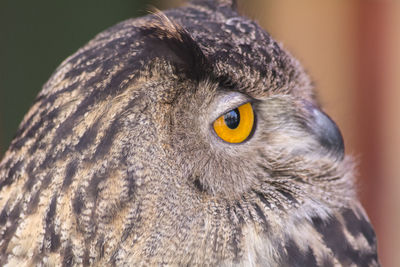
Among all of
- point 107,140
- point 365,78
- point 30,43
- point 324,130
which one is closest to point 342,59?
Result: point 365,78

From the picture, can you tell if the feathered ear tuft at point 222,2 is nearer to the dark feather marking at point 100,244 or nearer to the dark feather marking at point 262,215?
the dark feather marking at point 262,215

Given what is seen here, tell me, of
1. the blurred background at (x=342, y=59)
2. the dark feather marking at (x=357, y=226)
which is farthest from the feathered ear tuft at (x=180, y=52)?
the blurred background at (x=342, y=59)

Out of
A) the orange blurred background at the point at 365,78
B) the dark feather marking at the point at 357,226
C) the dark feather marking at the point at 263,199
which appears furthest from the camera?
the orange blurred background at the point at 365,78

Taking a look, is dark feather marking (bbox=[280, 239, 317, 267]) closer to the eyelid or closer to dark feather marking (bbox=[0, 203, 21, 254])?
the eyelid

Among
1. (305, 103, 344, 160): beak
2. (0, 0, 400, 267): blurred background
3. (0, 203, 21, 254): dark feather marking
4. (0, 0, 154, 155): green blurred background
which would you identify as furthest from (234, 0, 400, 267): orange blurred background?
(0, 203, 21, 254): dark feather marking

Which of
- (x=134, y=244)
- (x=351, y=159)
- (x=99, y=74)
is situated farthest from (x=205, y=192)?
(x=351, y=159)
